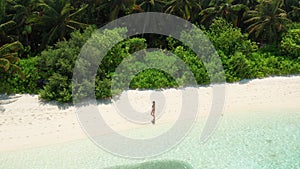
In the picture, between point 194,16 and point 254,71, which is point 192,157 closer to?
point 254,71

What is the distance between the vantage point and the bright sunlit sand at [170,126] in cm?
1234

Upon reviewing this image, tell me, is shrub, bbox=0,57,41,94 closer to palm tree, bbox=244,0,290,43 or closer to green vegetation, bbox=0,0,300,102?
green vegetation, bbox=0,0,300,102

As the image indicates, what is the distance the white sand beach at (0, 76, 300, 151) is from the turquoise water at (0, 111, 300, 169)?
0.93 meters

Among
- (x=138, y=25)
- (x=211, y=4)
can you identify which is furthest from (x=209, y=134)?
(x=211, y=4)

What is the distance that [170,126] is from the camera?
15336mm

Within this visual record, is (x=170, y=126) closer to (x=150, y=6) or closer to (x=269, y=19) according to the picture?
(x=150, y=6)

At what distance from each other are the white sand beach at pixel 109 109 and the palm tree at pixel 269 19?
4.19 metres

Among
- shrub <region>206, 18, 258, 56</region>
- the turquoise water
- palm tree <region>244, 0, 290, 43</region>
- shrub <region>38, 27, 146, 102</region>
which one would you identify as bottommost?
the turquoise water

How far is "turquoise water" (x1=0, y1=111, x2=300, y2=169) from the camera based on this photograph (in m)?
12.0

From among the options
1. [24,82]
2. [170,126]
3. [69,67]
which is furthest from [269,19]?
[24,82]

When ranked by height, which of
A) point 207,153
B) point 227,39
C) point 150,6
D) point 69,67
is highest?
point 150,6

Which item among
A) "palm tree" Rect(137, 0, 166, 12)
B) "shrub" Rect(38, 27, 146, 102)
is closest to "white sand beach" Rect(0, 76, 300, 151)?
"shrub" Rect(38, 27, 146, 102)

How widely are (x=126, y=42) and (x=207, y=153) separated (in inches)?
395

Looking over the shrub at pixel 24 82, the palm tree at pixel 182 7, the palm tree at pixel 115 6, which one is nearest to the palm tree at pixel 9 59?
the shrub at pixel 24 82
